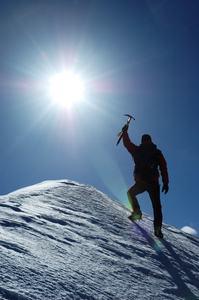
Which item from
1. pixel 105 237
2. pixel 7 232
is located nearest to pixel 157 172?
pixel 105 237

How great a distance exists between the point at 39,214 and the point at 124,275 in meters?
2.04

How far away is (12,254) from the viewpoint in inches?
111

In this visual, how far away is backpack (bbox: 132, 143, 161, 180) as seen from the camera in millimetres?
6008

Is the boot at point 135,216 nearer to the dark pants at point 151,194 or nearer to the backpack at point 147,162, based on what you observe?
the dark pants at point 151,194

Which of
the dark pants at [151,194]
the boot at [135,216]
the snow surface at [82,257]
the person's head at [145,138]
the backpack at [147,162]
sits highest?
the person's head at [145,138]

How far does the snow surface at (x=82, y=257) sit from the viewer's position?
2.58 meters

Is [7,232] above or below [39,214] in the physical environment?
below

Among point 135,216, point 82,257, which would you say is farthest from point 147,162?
point 82,257

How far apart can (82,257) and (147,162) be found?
316 centimetres

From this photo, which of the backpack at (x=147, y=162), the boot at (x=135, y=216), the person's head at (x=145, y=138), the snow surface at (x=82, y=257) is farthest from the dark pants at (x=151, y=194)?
the person's head at (x=145, y=138)

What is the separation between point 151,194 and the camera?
20.0 ft

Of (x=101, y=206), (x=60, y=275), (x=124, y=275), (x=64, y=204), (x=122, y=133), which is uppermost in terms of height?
(x=122, y=133)

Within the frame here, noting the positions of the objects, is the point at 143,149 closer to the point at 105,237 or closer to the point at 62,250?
the point at 105,237

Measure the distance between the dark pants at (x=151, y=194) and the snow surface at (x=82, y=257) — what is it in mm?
433
